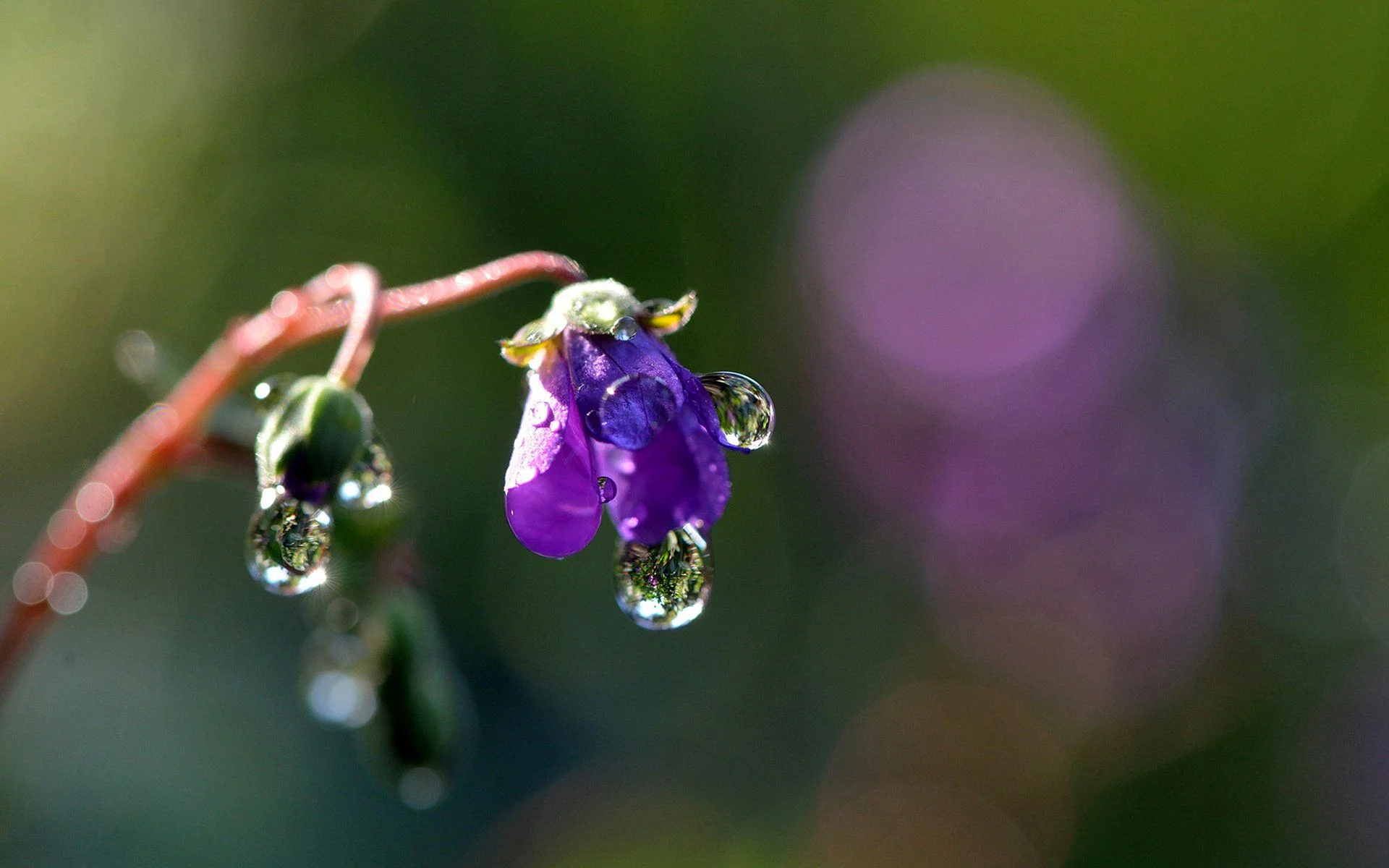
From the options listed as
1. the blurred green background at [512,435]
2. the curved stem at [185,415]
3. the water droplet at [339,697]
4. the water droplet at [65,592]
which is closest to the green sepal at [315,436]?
the curved stem at [185,415]

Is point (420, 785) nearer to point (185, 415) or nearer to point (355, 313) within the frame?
point (185, 415)

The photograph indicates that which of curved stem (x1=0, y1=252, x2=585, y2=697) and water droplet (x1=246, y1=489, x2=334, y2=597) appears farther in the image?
curved stem (x1=0, y1=252, x2=585, y2=697)

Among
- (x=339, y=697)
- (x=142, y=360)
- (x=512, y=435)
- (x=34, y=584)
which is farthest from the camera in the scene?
(x=512, y=435)

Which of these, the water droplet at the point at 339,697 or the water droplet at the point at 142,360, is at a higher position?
the water droplet at the point at 142,360

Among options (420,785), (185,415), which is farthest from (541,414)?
(420,785)

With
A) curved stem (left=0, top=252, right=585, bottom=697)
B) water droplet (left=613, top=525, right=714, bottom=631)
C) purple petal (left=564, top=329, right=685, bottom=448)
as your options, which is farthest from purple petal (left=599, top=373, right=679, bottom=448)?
curved stem (left=0, top=252, right=585, bottom=697)

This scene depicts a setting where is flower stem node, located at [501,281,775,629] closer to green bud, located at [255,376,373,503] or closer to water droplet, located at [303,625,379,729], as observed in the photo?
green bud, located at [255,376,373,503]

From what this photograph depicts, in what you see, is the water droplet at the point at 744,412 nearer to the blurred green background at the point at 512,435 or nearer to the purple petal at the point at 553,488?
the purple petal at the point at 553,488
